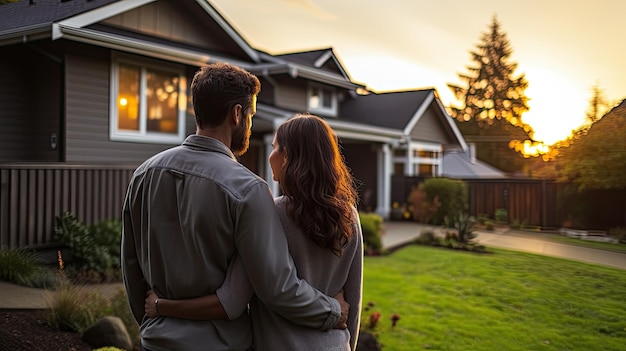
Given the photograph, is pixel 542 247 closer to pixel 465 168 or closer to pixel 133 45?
pixel 465 168

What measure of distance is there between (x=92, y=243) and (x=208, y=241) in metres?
5.45

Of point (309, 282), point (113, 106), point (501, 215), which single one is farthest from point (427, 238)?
point (113, 106)

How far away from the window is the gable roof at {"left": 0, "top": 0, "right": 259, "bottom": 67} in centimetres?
48

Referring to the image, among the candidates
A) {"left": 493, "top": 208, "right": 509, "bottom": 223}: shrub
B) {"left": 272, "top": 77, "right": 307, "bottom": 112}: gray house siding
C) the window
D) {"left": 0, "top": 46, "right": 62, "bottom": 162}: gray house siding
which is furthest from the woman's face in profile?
Answer: {"left": 272, "top": 77, "right": 307, "bottom": 112}: gray house siding

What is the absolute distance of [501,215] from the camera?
3789 mm

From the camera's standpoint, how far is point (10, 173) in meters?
6.55

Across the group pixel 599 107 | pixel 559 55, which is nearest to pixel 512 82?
pixel 559 55

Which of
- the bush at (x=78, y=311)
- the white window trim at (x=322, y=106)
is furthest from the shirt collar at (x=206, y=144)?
the white window trim at (x=322, y=106)

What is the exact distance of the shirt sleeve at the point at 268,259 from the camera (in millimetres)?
1911

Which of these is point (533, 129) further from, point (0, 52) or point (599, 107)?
point (0, 52)

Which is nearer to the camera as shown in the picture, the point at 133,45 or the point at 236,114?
the point at 236,114

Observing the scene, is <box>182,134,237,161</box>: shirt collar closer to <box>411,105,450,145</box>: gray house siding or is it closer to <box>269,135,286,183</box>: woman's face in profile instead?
<box>269,135,286,183</box>: woman's face in profile

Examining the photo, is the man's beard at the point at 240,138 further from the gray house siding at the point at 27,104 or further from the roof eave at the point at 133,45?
the roof eave at the point at 133,45

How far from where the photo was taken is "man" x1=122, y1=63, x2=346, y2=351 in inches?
76.1
